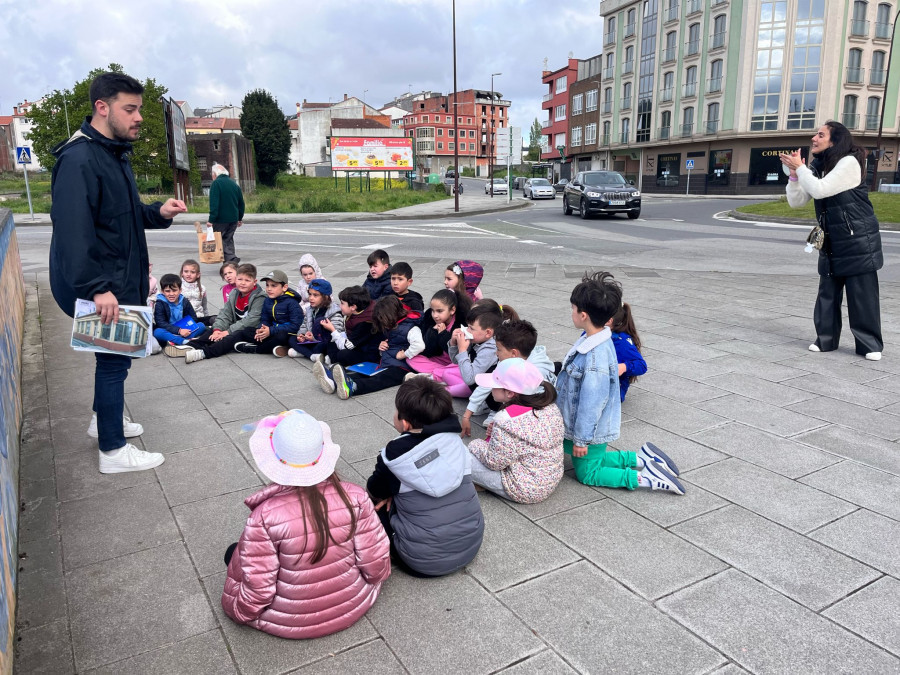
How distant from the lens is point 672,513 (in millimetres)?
3523

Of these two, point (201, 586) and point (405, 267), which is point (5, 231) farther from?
point (201, 586)

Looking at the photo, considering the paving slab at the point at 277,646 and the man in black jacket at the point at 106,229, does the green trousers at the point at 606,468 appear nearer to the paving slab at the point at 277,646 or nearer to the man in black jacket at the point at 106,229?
the paving slab at the point at 277,646

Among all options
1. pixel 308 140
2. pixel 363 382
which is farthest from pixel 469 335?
pixel 308 140

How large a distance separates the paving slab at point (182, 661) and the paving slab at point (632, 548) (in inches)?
63.7

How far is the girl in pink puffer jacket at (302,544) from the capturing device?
2.47 m

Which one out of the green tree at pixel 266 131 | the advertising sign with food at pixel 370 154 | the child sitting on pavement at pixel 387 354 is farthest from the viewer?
the green tree at pixel 266 131

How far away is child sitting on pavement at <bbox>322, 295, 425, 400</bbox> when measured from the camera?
548cm

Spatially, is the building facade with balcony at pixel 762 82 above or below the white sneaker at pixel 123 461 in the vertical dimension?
above

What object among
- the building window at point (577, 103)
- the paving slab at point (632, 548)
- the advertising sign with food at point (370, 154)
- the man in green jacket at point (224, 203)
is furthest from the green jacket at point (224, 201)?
the building window at point (577, 103)

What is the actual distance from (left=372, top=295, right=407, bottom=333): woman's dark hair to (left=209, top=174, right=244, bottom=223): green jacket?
21.5ft

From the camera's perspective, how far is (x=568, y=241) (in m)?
17.5

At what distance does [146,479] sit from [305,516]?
6.40 feet

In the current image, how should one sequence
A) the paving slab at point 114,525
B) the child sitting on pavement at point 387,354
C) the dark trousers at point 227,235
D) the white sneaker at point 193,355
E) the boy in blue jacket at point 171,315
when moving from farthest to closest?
the dark trousers at point 227,235 → the boy in blue jacket at point 171,315 → the white sneaker at point 193,355 → the child sitting on pavement at point 387,354 → the paving slab at point 114,525

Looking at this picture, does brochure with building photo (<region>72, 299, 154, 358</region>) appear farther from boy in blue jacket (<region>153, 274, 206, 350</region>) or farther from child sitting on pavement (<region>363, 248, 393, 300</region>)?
child sitting on pavement (<region>363, 248, 393, 300</region>)
